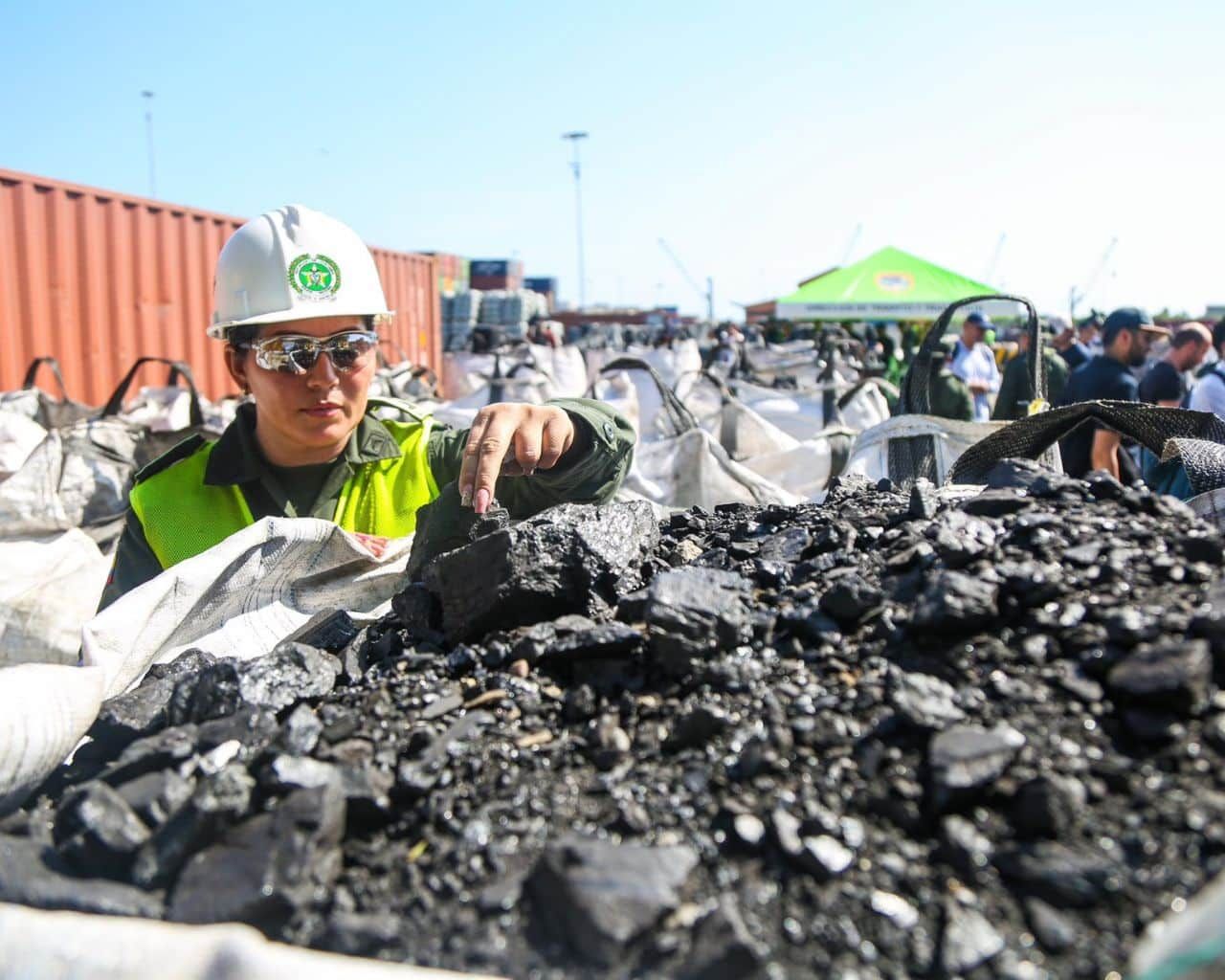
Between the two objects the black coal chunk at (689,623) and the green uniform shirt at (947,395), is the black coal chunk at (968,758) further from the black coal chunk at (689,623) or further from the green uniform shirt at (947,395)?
the green uniform shirt at (947,395)

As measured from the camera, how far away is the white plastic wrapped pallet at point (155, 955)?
0.82 metres

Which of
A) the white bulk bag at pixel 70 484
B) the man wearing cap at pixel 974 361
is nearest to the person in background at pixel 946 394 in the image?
the man wearing cap at pixel 974 361

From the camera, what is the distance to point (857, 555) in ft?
4.56

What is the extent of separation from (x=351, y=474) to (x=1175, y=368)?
5.97m

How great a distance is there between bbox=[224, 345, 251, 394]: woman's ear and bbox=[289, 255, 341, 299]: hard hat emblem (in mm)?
238

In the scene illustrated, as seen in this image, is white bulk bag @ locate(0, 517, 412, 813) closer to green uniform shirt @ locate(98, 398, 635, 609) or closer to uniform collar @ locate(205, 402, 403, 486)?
green uniform shirt @ locate(98, 398, 635, 609)

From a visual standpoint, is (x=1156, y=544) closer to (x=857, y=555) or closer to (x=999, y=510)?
(x=999, y=510)

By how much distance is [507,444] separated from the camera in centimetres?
178

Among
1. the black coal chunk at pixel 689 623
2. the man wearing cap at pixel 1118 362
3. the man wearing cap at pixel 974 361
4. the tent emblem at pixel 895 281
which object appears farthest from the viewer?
the tent emblem at pixel 895 281

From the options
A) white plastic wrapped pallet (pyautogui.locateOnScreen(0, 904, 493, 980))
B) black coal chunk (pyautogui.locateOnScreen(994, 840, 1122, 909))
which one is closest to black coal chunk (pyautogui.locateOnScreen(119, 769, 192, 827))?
white plastic wrapped pallet (pyautogui.locateOnScreen(0, 904, 493, 980))

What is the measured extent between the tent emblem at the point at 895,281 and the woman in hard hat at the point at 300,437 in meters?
15.2

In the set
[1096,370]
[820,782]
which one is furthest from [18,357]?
[820,782]

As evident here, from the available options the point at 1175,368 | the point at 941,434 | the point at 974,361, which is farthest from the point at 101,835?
the point at 974,361

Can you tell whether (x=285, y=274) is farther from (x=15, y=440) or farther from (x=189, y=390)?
(x=15, y=440)
